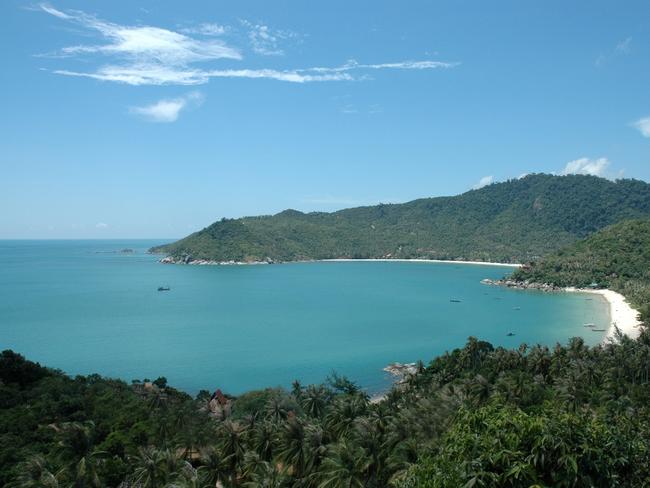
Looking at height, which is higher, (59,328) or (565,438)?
(565,438)

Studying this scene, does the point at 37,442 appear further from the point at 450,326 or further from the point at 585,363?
the point at 450,326

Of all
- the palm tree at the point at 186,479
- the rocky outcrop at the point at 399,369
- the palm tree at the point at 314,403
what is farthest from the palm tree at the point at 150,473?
the rocky outcrop at the point at 399,369

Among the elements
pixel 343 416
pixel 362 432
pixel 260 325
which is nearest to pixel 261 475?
pixel 362 432

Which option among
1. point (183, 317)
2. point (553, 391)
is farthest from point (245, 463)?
point (183, 317)

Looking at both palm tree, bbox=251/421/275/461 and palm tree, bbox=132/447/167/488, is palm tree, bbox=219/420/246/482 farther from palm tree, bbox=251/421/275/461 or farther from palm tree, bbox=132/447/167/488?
palm tree, bbox=132/447/167/488

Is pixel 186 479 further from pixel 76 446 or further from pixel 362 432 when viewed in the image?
pixel 76 446

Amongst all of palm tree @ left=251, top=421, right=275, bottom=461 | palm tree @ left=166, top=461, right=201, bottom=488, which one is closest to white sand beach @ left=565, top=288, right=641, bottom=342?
palm tree @ left=251, top=421, right=275, bottom=461

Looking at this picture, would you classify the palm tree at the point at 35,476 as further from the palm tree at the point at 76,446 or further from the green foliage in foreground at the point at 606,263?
the green foliage in foreground at the point at 606,263
